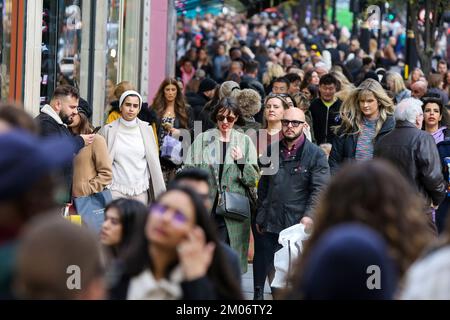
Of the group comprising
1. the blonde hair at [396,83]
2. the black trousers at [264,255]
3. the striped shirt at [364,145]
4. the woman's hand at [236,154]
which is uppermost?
the blonde hair at [396,83]

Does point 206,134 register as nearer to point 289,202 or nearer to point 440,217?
point 289,202

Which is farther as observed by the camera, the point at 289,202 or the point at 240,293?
the point at 289,202

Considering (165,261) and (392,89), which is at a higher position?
(392,89)

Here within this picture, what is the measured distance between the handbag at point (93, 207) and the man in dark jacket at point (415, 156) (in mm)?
2246

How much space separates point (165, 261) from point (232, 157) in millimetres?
6378

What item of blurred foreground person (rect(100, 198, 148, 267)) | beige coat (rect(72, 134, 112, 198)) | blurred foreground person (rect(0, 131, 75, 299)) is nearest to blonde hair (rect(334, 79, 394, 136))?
beige coat (rect(72, 134, 112, 198))

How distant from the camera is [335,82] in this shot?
15859mm

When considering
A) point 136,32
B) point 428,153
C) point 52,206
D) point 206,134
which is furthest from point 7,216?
point 136,32

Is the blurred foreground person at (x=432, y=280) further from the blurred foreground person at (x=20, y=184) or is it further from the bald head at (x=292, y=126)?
the bald head at (x=292, y=126)

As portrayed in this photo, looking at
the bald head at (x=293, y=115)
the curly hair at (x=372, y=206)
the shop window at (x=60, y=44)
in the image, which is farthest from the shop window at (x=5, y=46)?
the curly hair at (x=372, y=206)

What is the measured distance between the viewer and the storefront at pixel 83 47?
43.7 feet

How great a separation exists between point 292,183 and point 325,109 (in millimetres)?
4866

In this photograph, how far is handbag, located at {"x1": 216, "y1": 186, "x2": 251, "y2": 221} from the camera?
37.3 ft
